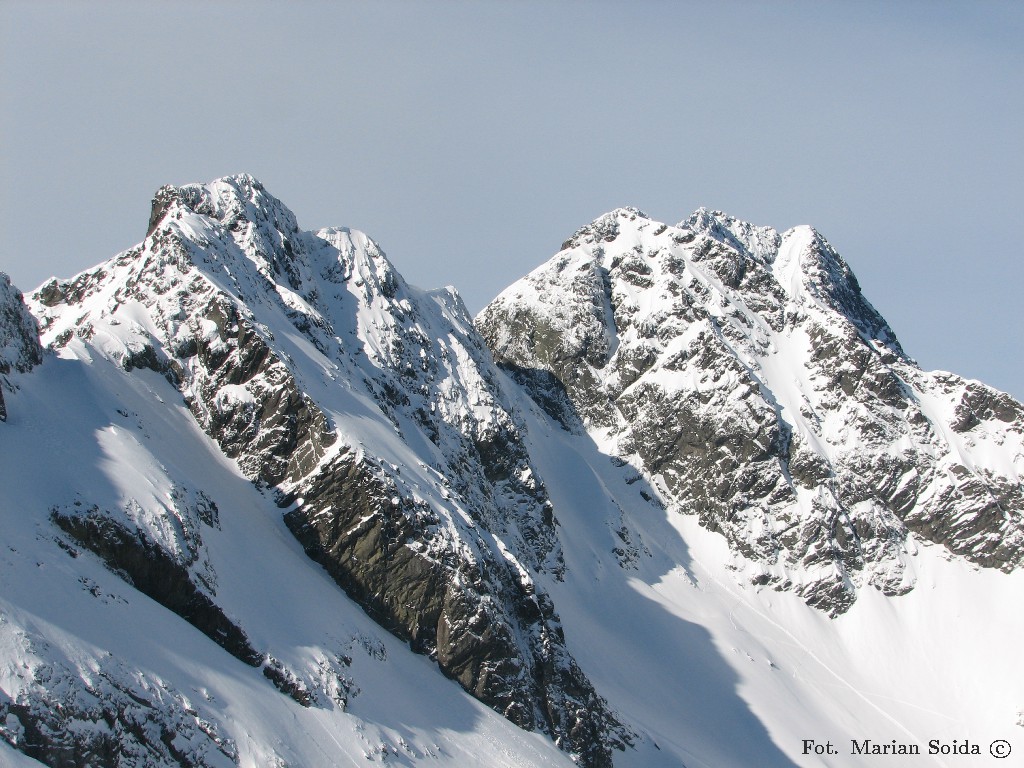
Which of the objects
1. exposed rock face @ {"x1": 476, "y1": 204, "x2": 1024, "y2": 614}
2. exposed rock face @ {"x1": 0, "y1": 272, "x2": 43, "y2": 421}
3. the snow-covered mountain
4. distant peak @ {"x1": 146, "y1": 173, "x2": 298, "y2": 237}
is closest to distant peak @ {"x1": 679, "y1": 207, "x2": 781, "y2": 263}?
the snow-covered mountain

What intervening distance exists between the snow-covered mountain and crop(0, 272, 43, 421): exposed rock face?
0.86 ft

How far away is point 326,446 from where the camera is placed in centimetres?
6212

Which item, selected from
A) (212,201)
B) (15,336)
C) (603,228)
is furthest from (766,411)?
(15,336)

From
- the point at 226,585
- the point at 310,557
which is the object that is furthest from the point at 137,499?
the point at 310,557

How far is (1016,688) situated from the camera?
3969 inches

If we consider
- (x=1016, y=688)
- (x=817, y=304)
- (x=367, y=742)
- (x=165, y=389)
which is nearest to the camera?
(x=367, y=742)

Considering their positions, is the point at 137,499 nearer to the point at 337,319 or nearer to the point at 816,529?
the point at 337,319

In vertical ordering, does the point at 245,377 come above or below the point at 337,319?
below

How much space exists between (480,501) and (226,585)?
121 feet

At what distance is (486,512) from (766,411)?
45.5m

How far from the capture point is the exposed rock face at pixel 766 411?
367 ft

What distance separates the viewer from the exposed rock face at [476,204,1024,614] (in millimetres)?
111875

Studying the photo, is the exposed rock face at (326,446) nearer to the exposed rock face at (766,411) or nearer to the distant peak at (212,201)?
the distant peak at (212,201)

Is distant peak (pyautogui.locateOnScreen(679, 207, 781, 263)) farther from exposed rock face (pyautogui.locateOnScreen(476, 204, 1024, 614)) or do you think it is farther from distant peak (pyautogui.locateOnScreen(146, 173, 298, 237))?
distant peak (pyautogui.locateOnScreen(146, 173, 298, 237))
